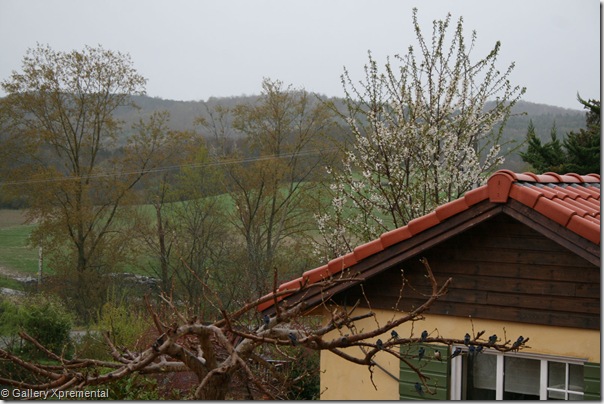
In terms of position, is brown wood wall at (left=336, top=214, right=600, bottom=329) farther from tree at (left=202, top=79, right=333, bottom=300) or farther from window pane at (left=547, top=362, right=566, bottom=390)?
tree at (left=202, top=79, right=333, bottom=300)

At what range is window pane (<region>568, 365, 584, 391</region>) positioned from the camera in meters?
3.50

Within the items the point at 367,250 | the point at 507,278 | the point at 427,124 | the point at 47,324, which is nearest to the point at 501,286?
the point at 507,278

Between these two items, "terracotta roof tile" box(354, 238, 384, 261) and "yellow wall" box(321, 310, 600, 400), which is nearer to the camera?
"yellow wall" box(321, 310, 600, 400)

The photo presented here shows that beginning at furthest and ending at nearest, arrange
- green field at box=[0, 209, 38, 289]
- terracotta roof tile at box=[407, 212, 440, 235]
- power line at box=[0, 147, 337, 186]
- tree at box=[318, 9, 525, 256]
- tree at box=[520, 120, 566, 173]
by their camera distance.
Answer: green field at box=[0, 209, 38, 289]
power line at box=[0, 147, 337, 186]
tree at box=[520, 120, 566, 173]
tree at box=[318, 9, 525, 256]
terracotta roof tile at box=[407, 212, 440, 235]

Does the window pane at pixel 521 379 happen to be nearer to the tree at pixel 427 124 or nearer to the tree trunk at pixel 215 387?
the tree trunk at pixel 215 387

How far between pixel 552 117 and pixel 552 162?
→ 122 centimetres

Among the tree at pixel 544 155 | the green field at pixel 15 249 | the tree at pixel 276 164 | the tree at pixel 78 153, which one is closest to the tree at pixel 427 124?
the tree at pixel 544 155

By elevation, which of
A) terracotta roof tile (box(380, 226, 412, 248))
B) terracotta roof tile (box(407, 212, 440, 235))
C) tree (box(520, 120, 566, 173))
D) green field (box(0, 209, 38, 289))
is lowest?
green field (box(0, 209, 38, 289))

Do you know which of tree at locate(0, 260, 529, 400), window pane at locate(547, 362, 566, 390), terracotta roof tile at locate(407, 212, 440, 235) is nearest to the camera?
tree at locate(0, 260, 529, 400)

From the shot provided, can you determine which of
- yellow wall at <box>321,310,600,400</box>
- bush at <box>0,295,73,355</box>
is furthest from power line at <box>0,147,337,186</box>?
yellow wall at <box>321,310,600,400</box>

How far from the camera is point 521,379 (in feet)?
11.9

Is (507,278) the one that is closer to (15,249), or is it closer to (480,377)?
(480,377)

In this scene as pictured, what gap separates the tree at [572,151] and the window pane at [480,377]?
7083mm

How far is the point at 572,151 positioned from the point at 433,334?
7718 mm
